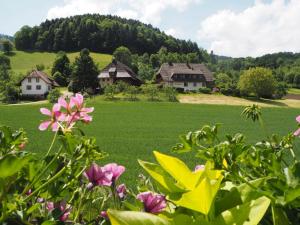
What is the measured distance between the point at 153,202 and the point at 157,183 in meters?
0.17

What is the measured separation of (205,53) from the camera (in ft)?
517

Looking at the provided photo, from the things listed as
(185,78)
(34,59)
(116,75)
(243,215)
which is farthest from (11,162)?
(34,59)

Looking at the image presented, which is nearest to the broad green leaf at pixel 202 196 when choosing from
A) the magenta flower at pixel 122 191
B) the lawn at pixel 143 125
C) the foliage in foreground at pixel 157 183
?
the foliage in foreground at pixel 157 183

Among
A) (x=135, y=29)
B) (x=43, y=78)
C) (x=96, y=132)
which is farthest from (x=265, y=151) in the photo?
(x=135, y=29)

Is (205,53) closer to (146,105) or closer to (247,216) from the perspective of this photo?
(146,105)

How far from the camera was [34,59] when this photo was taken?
390 feet

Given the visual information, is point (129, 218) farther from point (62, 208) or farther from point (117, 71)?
point (117, 71)

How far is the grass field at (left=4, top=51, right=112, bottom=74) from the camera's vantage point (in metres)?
111

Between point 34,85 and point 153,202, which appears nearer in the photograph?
point 153,202

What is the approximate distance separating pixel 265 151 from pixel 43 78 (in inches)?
2836

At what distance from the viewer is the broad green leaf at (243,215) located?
0.64 metres

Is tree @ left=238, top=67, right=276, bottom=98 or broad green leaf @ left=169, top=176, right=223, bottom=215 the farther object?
tree @ left=238, top=67, right=276, bottom=98

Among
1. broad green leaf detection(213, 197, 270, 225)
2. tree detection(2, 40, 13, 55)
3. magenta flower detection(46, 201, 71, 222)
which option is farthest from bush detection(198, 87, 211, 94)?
tree detection(2, 40, 13, 55)

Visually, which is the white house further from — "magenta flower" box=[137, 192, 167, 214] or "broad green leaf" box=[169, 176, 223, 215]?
"broad green leaf" box=[169, 176, 223, 215]
